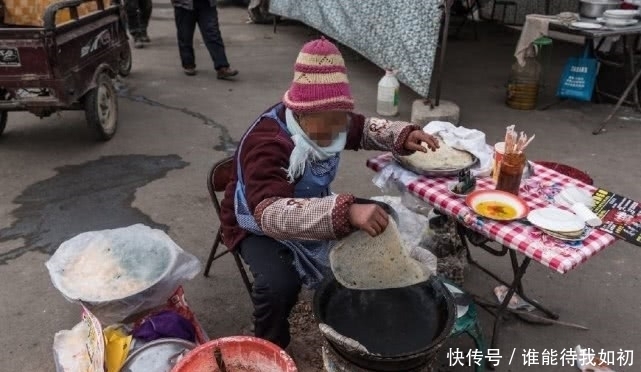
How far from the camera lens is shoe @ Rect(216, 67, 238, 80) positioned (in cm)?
704

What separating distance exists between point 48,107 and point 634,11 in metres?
5.57

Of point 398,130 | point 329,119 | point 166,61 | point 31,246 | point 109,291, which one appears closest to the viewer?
point 329,119

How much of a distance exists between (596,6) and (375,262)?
497 centimetres

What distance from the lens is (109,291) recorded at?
90.5 inches

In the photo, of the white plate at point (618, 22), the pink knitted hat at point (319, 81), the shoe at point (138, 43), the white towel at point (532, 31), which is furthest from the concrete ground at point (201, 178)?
the pink knitted hat at point (319, 81)

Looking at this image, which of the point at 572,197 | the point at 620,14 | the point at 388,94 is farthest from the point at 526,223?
the point at 620,14

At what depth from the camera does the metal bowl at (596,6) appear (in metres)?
5.59

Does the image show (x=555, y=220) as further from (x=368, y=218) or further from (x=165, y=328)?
(x=165, y=328)

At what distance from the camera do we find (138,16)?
8.57 m

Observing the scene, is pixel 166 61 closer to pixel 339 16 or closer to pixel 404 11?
pixel 339 16

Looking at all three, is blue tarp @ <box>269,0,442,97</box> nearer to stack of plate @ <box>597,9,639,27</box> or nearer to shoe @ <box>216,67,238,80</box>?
shoe @ <box>216,67,238,80</box>

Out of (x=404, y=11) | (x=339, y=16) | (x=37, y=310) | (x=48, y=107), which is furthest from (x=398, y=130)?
(x=339, y=16)

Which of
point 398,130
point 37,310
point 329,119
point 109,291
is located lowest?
point 37,310

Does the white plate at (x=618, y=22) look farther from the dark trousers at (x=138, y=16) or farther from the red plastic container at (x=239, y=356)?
the dark trousers at (x=138, y=16)
